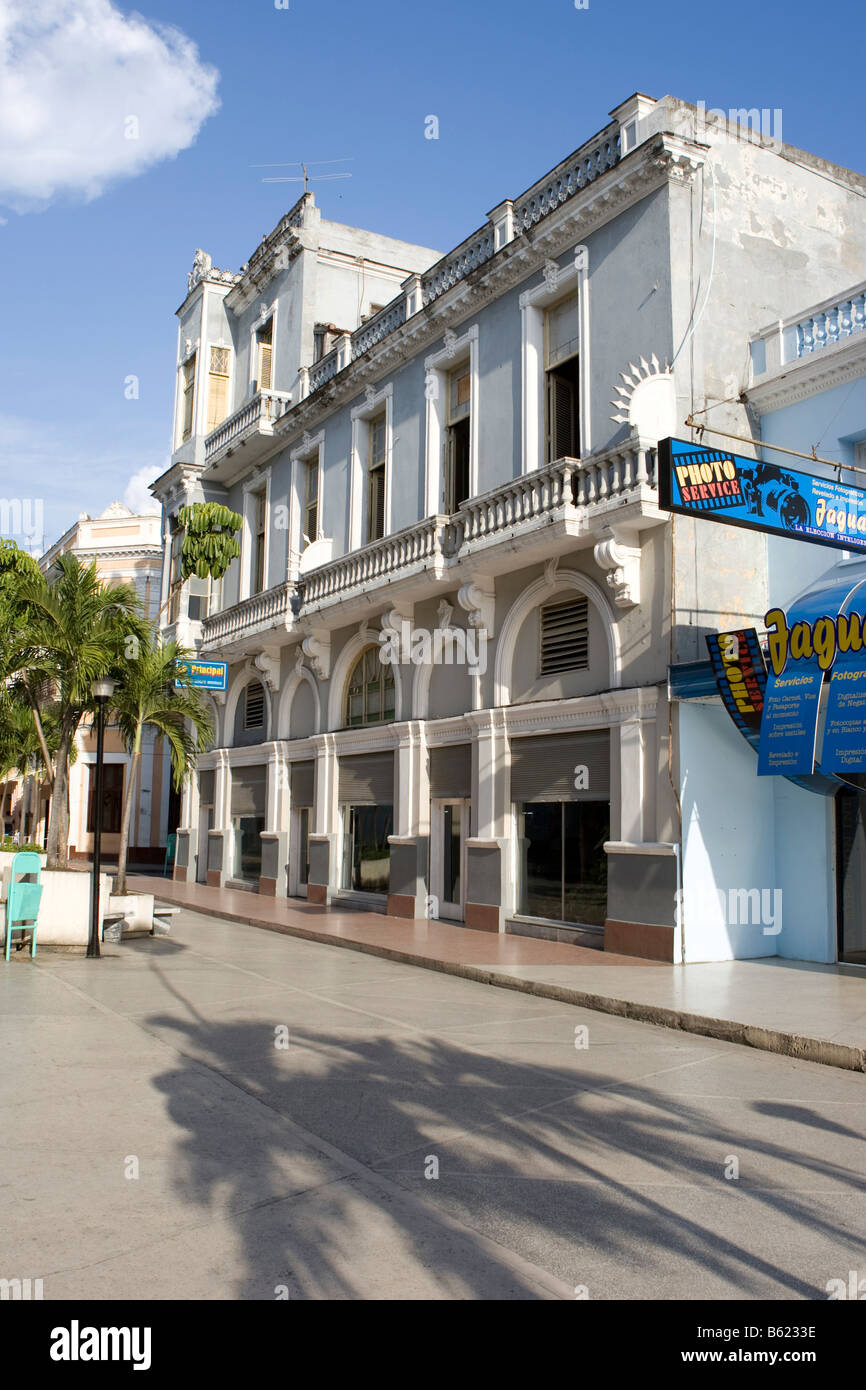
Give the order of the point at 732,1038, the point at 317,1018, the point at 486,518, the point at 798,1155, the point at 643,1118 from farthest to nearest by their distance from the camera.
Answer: the point at 486,518
the point at 317,1018
the point at 732,1038
the point at 643,1118
the point at 798,1155

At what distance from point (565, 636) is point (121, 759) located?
93.1 feet

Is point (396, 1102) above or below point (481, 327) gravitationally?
below

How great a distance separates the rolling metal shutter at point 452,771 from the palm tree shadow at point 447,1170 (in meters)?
9.53

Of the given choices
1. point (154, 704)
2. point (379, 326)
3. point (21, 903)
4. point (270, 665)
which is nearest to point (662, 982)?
point (21, 903)

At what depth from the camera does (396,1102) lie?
720 cm

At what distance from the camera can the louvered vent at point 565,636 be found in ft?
51.7

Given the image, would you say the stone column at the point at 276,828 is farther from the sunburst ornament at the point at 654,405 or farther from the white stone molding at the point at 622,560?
A: the sunburst ornament at the point at 654,405

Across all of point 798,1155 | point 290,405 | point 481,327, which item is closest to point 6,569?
point 290,405

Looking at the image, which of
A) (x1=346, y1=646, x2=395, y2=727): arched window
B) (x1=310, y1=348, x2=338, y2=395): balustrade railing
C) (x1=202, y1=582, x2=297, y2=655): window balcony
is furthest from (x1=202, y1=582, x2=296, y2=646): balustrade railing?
(x1=310, y1=348, x2=338, y2=395): balustrade railing

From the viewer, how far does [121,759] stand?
40719 millimetres

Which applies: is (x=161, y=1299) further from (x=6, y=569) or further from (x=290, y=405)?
(x=290, y=405)

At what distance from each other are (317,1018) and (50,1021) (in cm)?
240

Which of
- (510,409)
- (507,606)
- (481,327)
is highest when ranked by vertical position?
(481,327)

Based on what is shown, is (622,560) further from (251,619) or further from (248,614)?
(248,614)
